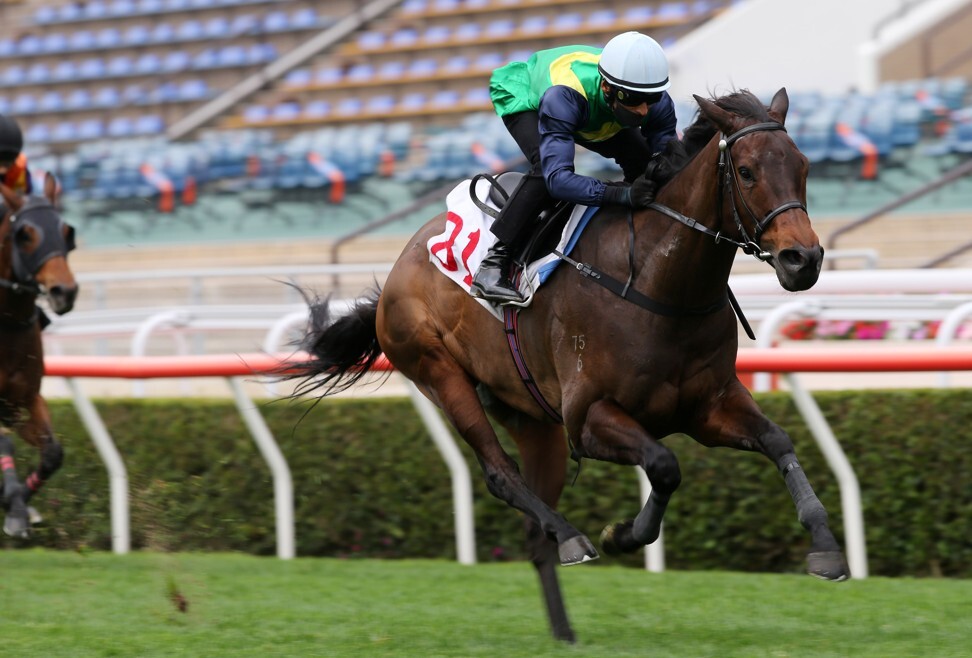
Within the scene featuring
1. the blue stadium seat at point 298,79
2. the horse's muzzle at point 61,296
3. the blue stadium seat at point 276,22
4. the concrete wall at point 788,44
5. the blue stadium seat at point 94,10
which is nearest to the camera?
the horse's muzzle at point 61,296

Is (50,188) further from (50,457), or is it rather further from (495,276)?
(495,276)

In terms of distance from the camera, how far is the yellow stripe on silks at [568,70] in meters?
4.00

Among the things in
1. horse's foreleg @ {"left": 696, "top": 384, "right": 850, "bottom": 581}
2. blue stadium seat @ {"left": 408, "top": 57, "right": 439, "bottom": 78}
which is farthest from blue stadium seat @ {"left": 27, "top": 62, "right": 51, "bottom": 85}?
horse's foreleg @ {"left": 696, "top": 384, "right": 850, "bottom": 581}

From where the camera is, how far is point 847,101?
12.7 metres

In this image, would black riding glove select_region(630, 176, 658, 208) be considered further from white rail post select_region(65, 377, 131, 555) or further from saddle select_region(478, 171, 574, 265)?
white rail post select_region(65, 377, 131, 555)

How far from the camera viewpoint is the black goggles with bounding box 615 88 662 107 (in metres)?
3.78

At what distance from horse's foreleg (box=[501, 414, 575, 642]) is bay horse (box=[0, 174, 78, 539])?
7.52ft

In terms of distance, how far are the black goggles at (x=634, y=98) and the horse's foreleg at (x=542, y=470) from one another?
1.25 m

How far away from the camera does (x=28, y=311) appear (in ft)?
19.5

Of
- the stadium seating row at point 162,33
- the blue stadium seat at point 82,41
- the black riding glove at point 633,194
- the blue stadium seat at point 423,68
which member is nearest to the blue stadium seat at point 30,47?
the stadium seating row at point 162,33

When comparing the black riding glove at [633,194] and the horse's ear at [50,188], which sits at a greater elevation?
the black riding glove at [633,194]

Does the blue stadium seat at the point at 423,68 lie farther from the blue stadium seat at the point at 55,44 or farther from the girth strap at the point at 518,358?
the girth strap at the point at 518,358

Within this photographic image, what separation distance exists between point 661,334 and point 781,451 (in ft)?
1.49

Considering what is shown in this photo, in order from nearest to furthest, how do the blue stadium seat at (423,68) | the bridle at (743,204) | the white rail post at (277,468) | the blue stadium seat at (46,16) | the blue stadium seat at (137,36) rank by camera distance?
1. the bridle at (743,204)
2. the white rail post at (277,468)
3. the blue stadium seat at (423,68)
4. the blue stadium seat at (137,36)
5. the blue stadium seat at (46,16)
